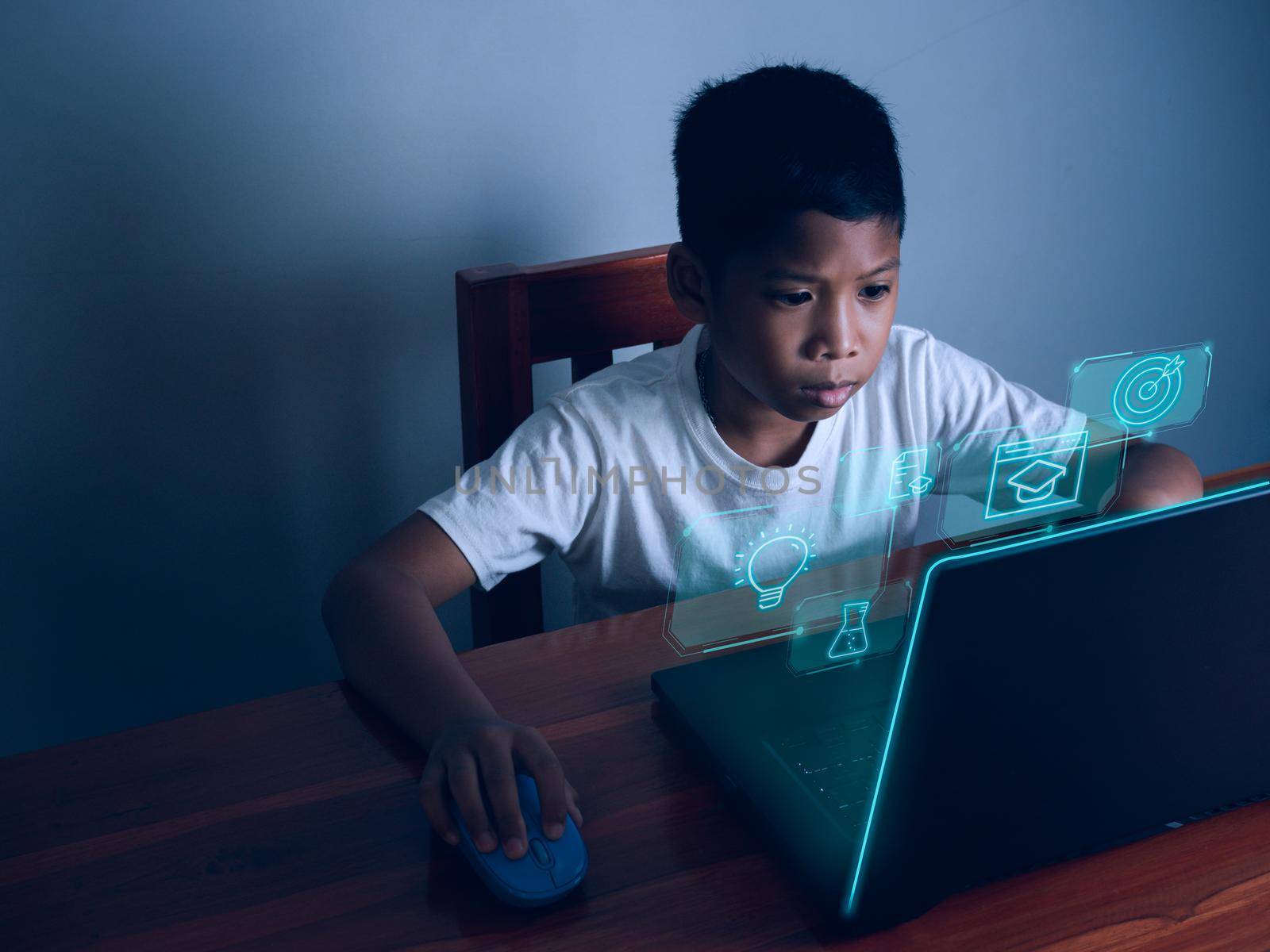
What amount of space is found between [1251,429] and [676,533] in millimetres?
1426

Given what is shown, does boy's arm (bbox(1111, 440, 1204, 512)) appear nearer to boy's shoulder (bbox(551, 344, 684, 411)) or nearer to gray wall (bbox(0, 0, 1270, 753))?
boy's shoulder (bbox(551, 344, 684, 411))

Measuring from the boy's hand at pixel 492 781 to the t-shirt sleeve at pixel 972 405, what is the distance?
0.59m

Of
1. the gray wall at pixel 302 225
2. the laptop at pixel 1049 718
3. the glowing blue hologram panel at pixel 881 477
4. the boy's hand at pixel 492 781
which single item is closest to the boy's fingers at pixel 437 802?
the boy's hand at pixel 492 781

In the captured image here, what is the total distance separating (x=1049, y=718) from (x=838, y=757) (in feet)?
0.52

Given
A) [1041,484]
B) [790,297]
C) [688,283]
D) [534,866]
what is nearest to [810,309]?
[790,297]

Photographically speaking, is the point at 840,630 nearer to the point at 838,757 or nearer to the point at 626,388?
the point at 838,757

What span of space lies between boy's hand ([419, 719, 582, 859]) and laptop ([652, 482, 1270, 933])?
0.35 feet

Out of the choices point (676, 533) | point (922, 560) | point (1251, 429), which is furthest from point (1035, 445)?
point (1251, 429)

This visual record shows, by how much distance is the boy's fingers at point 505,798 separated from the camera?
53 cm

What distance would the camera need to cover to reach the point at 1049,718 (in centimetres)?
45

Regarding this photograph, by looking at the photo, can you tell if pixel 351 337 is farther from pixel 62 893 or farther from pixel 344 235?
pixel 62 893

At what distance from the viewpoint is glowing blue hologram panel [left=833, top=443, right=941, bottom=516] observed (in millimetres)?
677

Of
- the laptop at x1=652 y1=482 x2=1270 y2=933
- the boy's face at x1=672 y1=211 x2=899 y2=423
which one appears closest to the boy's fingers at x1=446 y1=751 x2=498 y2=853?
the laptop at x1=652 y1=482 x2=1270 y2=933

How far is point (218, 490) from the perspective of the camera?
48.6 inches
